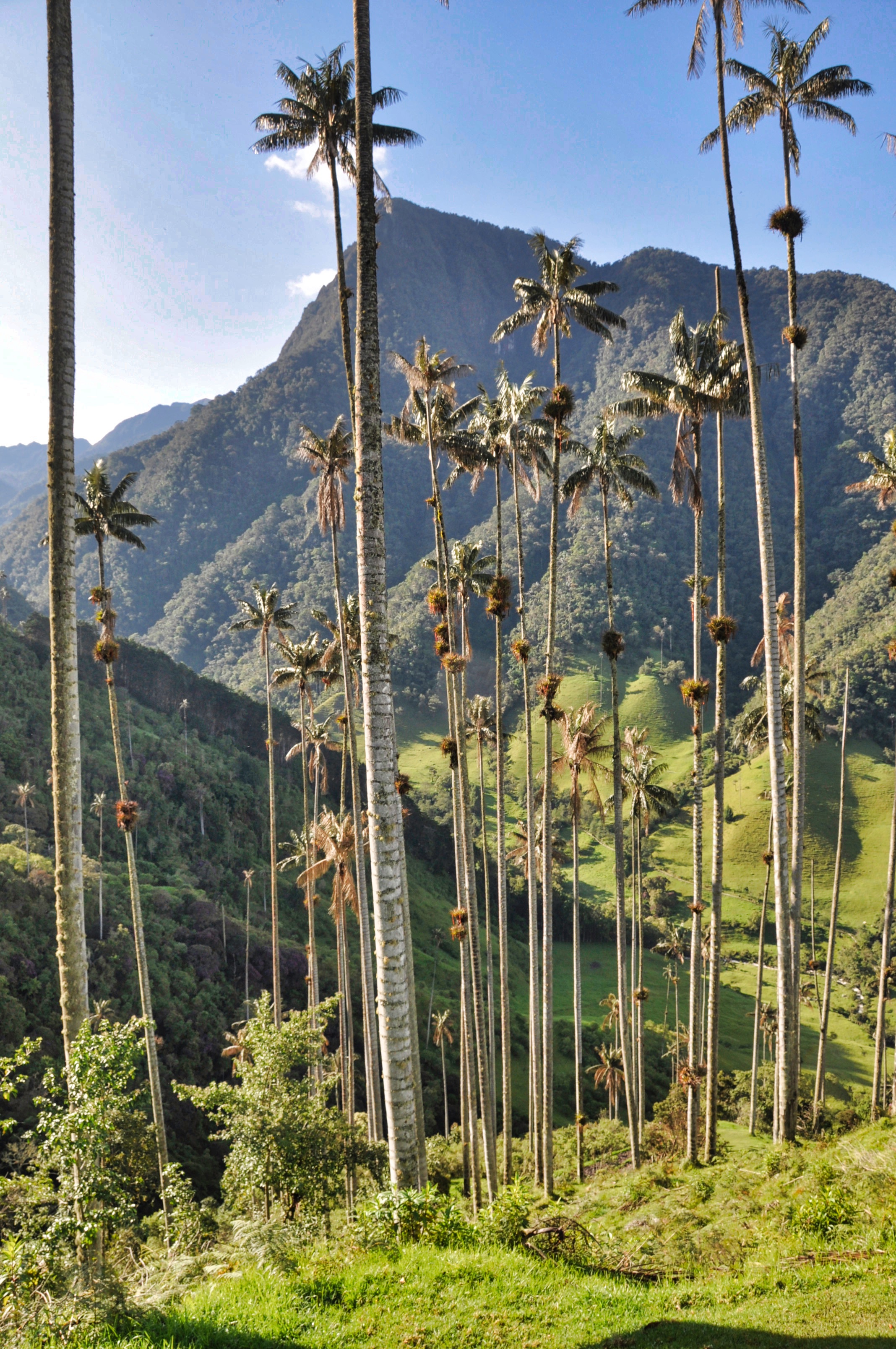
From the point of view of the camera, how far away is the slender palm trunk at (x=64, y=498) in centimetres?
902

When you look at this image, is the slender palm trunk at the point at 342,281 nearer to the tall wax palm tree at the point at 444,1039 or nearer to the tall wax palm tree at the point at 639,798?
the tall wax palm tree at the point at 639,798

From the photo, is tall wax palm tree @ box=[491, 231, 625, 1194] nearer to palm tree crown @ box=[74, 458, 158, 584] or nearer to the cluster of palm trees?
the cluster of palm trees

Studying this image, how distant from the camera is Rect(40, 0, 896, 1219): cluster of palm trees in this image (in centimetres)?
882

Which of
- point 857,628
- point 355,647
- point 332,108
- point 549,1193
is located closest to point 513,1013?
point 549,1193

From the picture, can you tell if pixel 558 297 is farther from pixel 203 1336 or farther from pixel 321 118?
pixel 203 1336

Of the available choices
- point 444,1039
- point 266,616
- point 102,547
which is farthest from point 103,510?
point 444,1039

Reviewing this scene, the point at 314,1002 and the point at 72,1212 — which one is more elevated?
the point at 72,1212

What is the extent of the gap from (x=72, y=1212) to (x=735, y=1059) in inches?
2569

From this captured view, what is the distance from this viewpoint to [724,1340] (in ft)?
22.2

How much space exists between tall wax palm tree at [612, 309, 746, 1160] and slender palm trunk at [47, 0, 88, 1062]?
1371 cm

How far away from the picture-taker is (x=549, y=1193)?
72.9 feet

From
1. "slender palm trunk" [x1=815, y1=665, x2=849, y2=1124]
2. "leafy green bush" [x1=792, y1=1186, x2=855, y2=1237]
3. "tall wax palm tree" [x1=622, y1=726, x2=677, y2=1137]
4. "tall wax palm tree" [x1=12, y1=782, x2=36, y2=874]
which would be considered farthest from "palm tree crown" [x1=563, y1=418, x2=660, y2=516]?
"tall wax palm tree" [x1=12, y1=782, x2=36, y2=874]

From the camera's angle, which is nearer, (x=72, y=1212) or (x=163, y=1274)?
(x=72, y=1212)

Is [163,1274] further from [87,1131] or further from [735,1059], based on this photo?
[735,1059]
